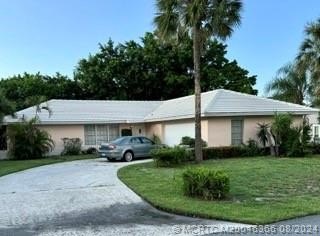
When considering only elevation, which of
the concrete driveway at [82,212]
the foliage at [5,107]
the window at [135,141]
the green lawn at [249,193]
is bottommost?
the concrete driveway at [82,212]

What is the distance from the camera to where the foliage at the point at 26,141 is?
31.2m

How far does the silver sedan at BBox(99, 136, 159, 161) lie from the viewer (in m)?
27.2

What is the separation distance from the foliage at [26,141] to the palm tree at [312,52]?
16929 millimetres

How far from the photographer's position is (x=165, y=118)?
3316cm

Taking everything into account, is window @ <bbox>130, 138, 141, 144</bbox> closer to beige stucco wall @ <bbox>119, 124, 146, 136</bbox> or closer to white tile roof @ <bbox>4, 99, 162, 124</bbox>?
white tile roof @ <bbox>4, 99, 162, 124</bbox>

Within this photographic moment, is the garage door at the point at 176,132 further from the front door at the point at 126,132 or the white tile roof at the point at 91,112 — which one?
the front door at the point at 126,132

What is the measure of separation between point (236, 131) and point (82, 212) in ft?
65.7

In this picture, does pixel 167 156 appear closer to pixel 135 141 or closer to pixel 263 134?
pixel 135 141

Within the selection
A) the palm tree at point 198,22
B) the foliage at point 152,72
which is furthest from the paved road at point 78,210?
the foliage at point 152,72

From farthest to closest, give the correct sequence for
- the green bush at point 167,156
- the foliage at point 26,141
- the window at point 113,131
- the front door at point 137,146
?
the window at point 113,131 → the foliage at point 26,141 → the front door at point 137,146 → the green bush at point 167,156

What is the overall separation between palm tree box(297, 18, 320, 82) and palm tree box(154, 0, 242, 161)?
5531mm

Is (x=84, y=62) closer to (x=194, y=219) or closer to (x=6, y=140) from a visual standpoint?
(x=6, y=140)

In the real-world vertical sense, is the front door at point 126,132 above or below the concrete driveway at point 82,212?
above

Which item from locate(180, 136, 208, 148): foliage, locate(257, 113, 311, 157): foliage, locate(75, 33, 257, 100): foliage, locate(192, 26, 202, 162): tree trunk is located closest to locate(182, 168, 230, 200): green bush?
locate(192, 26, 202, 162): tree trunk
